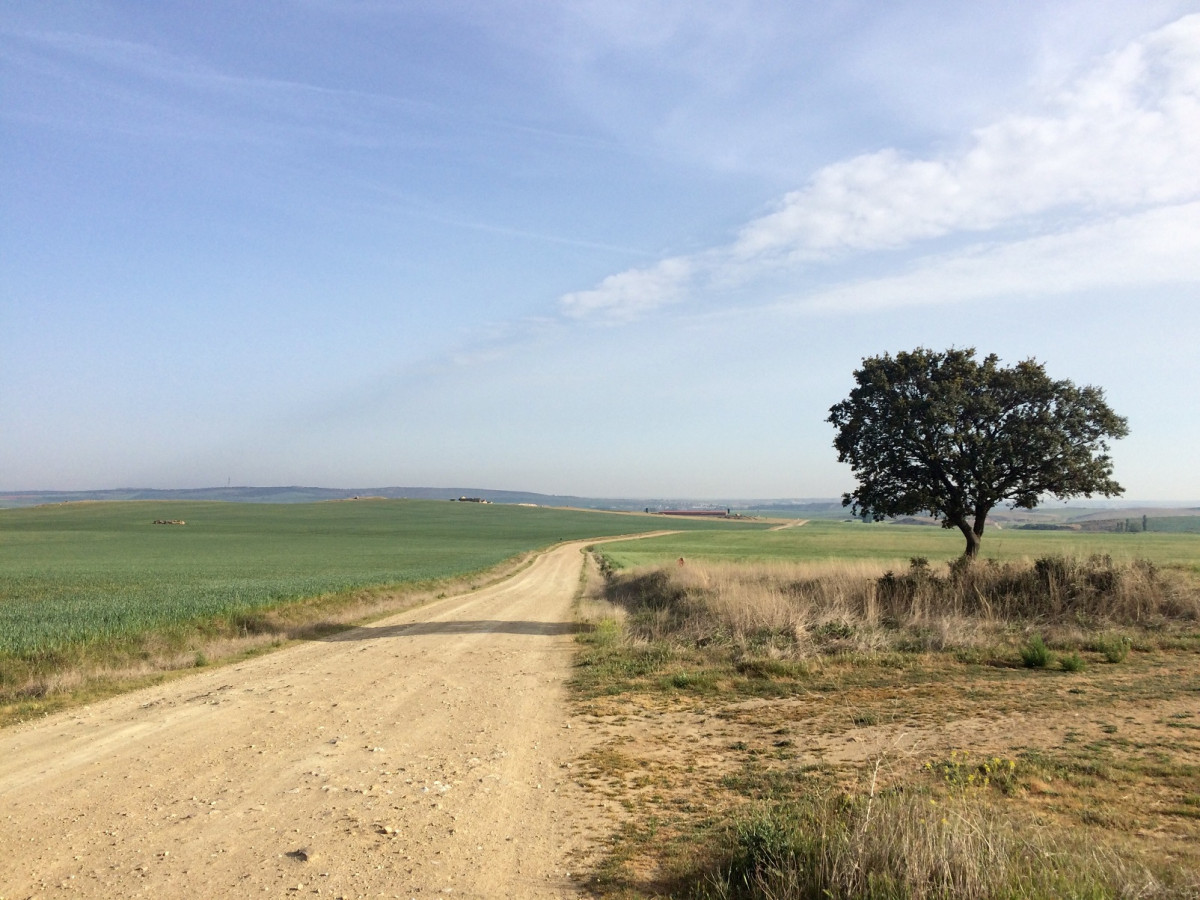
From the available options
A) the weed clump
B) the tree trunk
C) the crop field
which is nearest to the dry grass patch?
the weed clump

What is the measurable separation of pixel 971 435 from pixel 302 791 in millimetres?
24191

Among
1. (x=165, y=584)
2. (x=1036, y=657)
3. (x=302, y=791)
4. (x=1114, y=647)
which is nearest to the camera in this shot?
(x=302, y=791)

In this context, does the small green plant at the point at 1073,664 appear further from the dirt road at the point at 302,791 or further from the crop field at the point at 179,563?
the crop field at the point at 179,563

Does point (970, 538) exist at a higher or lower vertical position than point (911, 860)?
higher

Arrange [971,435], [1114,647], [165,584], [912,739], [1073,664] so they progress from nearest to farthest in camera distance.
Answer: [912,739] < [1073,664] < [1114,647] < [971,435] < [165,584]

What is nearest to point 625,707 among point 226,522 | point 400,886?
point 400,886

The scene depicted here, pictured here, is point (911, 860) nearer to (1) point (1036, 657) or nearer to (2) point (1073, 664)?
(2) point (1073, 664)

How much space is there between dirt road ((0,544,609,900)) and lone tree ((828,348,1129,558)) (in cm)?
1681

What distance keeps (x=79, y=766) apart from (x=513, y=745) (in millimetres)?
5659

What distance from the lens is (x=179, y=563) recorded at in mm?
54688

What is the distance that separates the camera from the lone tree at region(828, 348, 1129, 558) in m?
25.2

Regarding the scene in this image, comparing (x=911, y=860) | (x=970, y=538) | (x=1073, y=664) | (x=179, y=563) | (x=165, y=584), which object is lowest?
(x=179, y=563)

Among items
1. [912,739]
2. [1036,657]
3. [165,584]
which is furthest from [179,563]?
[912,739]

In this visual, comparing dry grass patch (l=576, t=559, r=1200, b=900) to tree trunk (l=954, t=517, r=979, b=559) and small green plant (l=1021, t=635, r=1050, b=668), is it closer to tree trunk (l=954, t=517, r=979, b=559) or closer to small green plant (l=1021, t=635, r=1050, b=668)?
small green plant (l=1021, t=635, r=1050, b=668)
